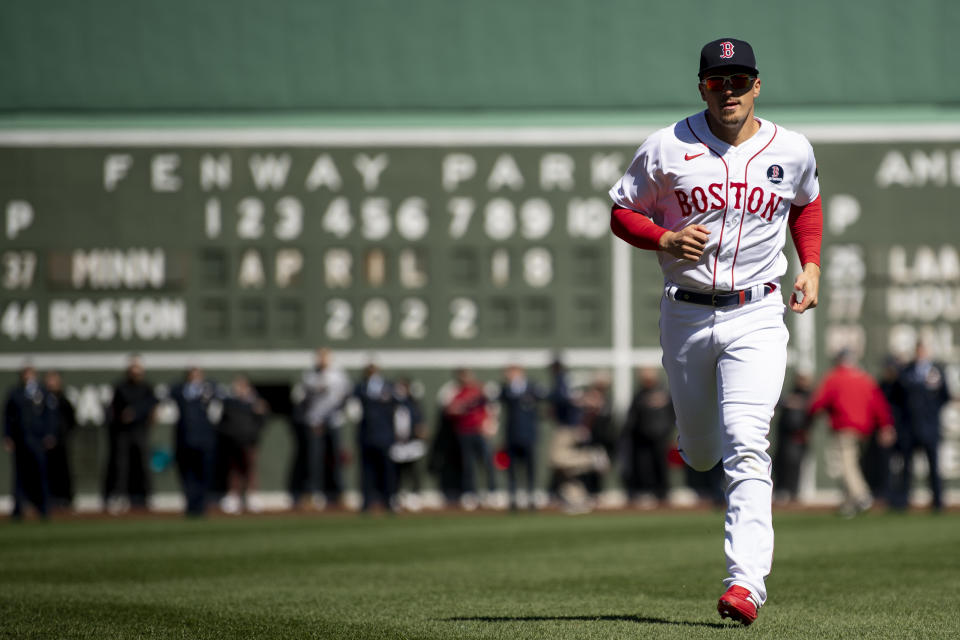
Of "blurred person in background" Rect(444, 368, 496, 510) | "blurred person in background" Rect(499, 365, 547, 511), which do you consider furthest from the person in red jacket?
"blurred person in background" Rect(444, 368, 496, 510)

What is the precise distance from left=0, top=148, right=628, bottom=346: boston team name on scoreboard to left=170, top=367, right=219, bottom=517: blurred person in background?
1218 mm

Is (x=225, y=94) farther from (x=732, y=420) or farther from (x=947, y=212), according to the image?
(x=732, y=420)

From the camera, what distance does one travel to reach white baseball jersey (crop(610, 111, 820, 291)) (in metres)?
6.02

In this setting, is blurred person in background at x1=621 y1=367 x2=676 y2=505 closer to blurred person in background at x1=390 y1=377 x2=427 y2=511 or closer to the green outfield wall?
blurred person in background at x1=390 y1=377 x2=427 y2=511

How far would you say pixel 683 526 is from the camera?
14.2 m

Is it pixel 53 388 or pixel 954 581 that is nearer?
pixel 954 581

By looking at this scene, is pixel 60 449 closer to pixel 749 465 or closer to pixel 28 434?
pixel 28 434

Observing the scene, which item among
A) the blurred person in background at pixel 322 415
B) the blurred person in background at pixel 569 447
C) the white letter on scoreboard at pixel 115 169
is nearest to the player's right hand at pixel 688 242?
the blurred person in background at pixel 569 447

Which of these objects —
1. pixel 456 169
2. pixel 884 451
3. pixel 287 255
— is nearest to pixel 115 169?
pixel 287 255

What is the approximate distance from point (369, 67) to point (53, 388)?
219 inches

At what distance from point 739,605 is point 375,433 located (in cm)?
1171

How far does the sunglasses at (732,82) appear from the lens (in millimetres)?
5910

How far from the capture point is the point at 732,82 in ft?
19.4

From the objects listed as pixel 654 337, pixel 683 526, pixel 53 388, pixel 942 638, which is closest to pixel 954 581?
pixel 942 638
